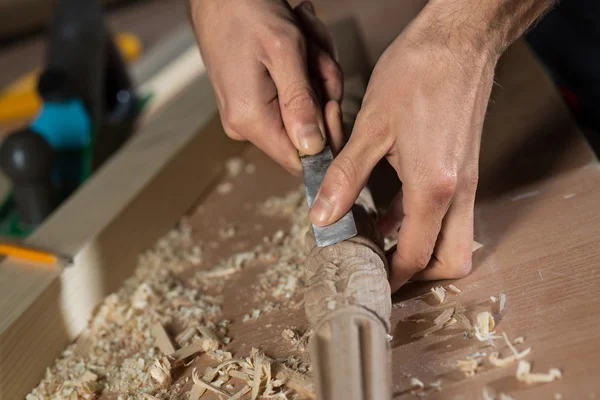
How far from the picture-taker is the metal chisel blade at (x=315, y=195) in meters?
1.02

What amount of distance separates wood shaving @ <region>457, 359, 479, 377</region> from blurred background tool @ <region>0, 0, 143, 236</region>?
1096 millimetres

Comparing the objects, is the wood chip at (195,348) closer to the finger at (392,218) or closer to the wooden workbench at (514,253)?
the wooden workbench at (514,253)

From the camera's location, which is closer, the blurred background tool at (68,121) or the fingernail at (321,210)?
the fingernail at (321,210)

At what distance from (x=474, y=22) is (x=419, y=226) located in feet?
1.12

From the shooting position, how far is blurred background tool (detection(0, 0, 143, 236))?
61.2 inches

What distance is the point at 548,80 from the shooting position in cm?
158

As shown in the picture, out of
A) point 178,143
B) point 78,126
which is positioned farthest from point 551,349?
point 78,126

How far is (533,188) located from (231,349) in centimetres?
65

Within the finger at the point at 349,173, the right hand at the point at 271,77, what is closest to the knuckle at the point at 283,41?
the right hand at the point at 271,77

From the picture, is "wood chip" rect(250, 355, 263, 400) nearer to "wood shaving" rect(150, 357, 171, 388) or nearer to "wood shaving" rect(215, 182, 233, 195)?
"wood shaving" rect(150, 357, 171, 388)

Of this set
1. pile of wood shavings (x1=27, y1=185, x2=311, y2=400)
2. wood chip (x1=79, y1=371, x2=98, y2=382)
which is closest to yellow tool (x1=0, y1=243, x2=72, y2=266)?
pile of wood shavings (x1=27, y1=185, x2=311, y2=400)

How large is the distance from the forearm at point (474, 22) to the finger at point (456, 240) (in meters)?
0.25

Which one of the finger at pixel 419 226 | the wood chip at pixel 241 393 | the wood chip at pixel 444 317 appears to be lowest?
the wood chip at pixel 241 393

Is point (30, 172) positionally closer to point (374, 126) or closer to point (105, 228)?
point (105, 228)
